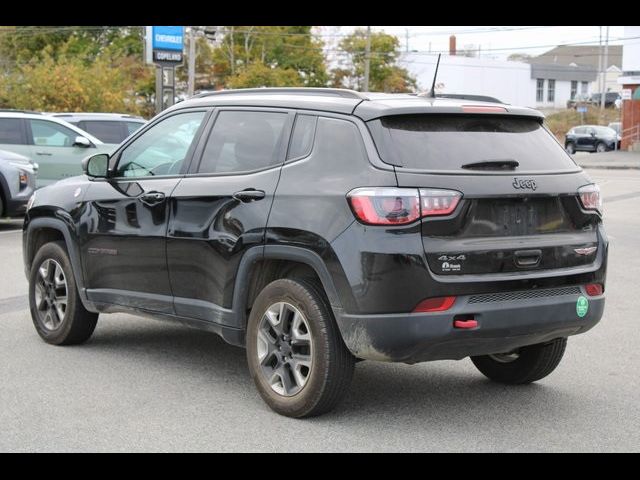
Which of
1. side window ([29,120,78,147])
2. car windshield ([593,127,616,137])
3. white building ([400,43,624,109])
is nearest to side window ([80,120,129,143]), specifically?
side window ([29,120,78,147])

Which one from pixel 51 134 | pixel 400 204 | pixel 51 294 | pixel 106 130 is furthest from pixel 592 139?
pixel 400 204

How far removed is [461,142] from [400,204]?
641 mm

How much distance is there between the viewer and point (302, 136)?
5809 mm

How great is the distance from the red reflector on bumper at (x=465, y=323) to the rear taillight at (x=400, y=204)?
1.84 ft

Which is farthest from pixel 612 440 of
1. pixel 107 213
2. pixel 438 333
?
pixel 107 213

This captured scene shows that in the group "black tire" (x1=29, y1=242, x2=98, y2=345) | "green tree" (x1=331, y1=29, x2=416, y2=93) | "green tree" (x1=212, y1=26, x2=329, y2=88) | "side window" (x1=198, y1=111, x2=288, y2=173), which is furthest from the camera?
"green tree" (x1=331, y1=29, x2=416, y2=93)

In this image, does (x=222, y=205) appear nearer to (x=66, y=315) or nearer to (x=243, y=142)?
(x=243, y=142)

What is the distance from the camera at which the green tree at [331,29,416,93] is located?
68.0 meters

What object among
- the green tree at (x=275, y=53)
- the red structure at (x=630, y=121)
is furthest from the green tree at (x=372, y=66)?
the red structure at (x=630, y=121)

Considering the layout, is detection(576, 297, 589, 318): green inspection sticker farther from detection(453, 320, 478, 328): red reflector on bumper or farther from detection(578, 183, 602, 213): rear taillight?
detection(453, 320, 478, 328): red reflector on bumper

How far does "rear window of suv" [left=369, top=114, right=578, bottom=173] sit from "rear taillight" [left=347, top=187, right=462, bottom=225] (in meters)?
0.18

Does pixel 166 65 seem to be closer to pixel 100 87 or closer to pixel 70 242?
pixel 100 87

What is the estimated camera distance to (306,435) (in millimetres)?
5312
